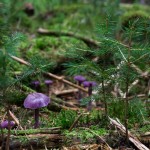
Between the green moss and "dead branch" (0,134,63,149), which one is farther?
the green moss

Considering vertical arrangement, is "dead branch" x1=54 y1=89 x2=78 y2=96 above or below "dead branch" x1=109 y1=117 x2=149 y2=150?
below

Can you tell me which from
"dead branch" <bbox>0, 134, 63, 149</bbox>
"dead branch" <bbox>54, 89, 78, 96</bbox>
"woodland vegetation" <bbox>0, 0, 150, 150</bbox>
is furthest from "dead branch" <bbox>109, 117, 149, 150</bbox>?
"dead branch" <bbox>54, 89, 78, 96</bbox>

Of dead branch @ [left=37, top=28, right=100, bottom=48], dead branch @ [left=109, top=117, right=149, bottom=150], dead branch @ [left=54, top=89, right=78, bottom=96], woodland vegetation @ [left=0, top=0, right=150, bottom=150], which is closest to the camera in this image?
woodland vegetation @ [left=0, top=0, right=150, bottom=150]

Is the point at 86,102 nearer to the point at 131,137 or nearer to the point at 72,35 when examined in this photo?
the point at 131,137

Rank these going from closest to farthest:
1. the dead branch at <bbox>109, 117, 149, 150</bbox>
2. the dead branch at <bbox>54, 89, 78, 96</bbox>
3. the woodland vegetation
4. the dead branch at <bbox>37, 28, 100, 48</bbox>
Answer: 1. the woodland vegetation
2. the dead branch at <bbox>109, 117, 149, 150</bbox>
3. the dead branch at <bbox>54, 89, 78, 96</bbox>
4. the dead branch at <bbox>37, 28, 100, 48</bbox>

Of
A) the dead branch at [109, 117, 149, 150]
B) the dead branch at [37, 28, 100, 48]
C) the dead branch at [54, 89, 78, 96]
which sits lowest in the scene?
the dead branch at [54, 89, 78, 96]

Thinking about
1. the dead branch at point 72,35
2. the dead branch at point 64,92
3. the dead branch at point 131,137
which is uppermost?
the dead branch at point 72,35

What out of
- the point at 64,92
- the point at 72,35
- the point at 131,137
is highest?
the point at 72,35

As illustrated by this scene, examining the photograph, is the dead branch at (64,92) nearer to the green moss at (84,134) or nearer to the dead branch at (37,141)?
the green moss at (84,134)

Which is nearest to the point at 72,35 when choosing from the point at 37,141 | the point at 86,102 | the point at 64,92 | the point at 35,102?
the point at 64,92

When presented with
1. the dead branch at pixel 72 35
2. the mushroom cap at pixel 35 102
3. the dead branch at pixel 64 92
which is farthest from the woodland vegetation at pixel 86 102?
the dead branch at pixel 72 35

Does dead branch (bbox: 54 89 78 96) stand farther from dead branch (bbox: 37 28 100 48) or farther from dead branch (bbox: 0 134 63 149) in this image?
dead branch (bbox: 0 134 63 149)

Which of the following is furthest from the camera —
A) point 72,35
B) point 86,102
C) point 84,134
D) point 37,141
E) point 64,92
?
point 72,35
